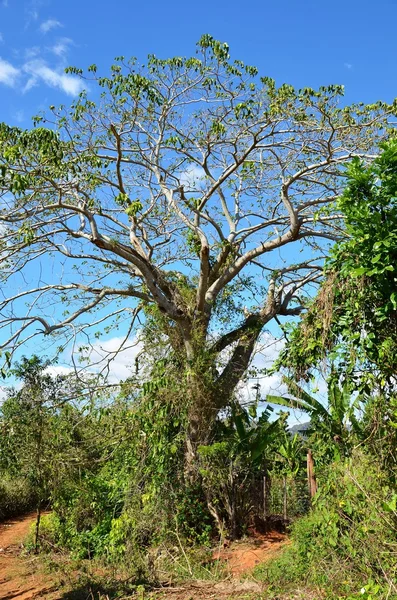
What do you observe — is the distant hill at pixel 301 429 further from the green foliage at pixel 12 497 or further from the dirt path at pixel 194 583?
the green foliage at pixel 12 497

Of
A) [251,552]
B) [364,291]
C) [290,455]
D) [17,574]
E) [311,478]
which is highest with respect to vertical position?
[364,291]

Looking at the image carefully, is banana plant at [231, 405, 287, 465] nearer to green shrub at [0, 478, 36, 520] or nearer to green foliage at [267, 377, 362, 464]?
green foliage at [267, 377, 362, 464]

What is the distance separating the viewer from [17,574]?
30.3 feet

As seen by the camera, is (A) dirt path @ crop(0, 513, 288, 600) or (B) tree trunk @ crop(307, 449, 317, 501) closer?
(A) dirt path @ crop(0, 513, 288, 600)

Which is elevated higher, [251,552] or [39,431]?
[39,431]

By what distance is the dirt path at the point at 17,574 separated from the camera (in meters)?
8.01

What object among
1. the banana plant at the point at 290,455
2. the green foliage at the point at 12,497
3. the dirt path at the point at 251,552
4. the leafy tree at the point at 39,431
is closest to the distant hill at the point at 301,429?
the banana plant at the point at 290,455

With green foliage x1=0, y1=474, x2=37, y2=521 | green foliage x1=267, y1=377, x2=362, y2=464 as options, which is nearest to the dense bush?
green foliage x1=267, y1=377, x2=362, y2=464

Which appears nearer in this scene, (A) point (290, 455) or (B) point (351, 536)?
(B) point (351, 536)

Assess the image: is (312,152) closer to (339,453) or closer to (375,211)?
(375,211)

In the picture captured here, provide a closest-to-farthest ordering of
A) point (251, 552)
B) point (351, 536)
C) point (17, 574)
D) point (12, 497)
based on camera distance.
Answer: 1. point (351, 536)
2. point (251, 552)
3. point (17, 574)
4. point (12, 497)

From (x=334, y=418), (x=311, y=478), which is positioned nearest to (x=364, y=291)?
(x=334, y=418)

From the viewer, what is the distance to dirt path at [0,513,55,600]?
801 centimetres

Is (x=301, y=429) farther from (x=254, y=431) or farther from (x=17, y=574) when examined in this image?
(x=17, y=574)
